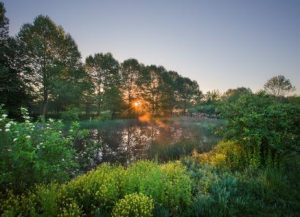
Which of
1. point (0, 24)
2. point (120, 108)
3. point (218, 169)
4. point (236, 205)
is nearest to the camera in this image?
point (236, 205)

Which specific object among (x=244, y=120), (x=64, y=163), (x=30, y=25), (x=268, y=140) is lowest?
(x=64, y=163)

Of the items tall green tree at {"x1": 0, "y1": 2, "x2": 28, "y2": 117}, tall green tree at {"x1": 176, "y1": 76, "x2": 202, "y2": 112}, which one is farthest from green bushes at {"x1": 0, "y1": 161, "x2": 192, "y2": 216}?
tall green tree at {"x1": 176, "y1": 76, "x2": 202, "y2": 112}

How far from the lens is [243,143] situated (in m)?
11.1

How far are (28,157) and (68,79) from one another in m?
40.5

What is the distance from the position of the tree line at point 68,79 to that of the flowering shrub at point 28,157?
68.9 feet

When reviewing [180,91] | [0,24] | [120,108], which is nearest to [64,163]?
[0,24]

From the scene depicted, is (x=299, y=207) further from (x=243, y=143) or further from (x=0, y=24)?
(x=0, y=24)

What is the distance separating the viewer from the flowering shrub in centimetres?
662

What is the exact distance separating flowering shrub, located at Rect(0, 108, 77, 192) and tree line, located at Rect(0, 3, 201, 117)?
2099 cm

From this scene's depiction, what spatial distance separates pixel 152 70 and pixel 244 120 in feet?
188

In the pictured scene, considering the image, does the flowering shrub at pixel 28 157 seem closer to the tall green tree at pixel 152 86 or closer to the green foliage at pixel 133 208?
the green foliage at pixel 133 208

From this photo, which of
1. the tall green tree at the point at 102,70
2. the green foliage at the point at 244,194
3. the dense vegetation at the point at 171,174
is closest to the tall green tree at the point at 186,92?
the tall green tree at the point at 102,70

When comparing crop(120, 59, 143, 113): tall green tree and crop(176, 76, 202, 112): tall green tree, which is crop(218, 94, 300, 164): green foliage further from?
crop(176, 76, 202, 112): tall green tree

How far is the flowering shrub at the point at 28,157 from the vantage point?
6621 mm
